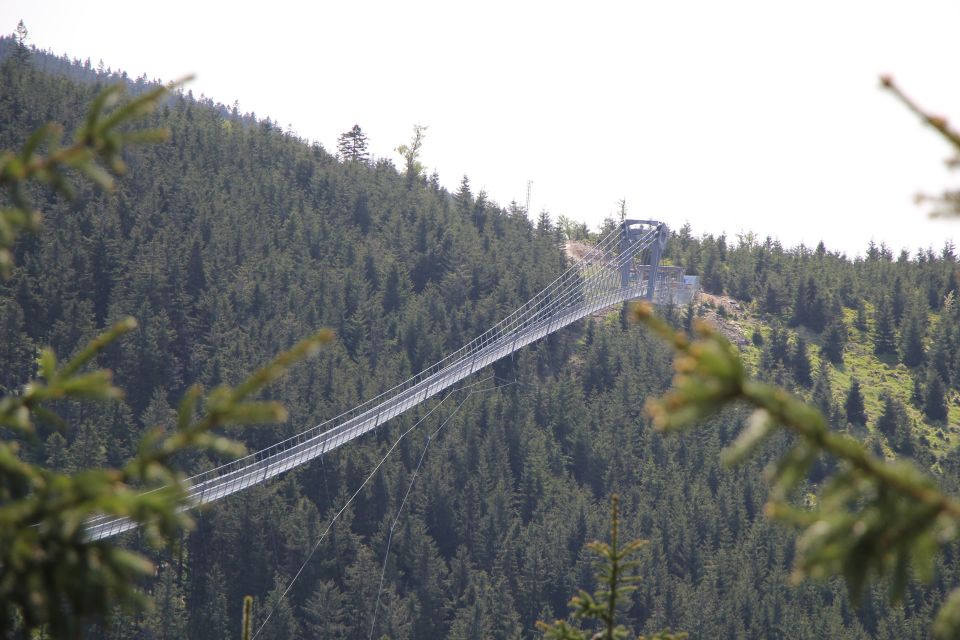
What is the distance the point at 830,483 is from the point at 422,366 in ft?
168

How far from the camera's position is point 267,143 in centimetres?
7419

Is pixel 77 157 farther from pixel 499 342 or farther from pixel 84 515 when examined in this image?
pixel 499 342

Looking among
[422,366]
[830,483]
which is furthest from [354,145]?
[830,483]

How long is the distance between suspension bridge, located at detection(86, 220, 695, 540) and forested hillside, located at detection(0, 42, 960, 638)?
45.1 inches

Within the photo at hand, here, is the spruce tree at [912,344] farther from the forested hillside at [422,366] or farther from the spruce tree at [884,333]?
the spruce tree at [884,333]

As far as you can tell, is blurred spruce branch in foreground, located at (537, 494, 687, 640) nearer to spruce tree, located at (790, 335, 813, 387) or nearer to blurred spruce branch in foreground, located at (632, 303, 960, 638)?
blurred spruce branch in foreground, located at (632, 303, 960, 638)

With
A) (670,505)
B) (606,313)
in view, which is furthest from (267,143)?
(670,505)

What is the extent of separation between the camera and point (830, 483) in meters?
2.65

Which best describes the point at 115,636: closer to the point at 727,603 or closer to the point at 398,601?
the point at 398,601

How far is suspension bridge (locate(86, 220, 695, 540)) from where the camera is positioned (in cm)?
4006

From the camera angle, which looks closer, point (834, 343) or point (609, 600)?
point (609, 600)

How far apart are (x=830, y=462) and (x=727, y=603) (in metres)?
12.3

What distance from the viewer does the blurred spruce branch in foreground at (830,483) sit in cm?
250

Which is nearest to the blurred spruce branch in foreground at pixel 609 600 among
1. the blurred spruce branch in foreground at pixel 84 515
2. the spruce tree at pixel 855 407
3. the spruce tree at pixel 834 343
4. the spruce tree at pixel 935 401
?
the blurred spruce branch in foreground at pixel 84 515
